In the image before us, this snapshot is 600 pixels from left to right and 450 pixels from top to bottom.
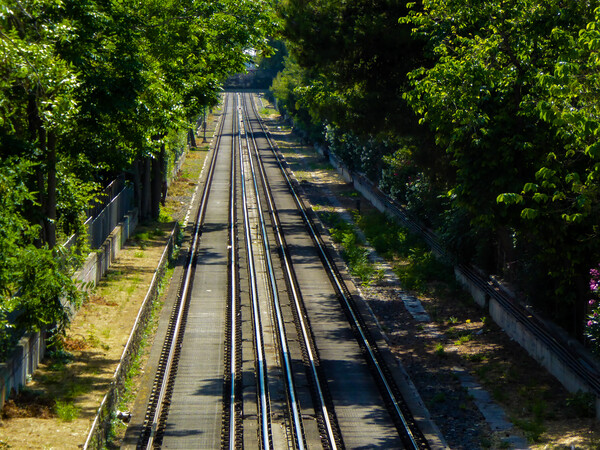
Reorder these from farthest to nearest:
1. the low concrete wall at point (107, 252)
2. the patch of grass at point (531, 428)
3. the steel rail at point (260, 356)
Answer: the low concrete wall at point (107, 252), the steel rail at point (260, 356), the patch of grass at point (531, 428)

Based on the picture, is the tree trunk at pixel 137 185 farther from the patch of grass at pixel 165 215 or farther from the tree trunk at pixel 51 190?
the tree trunk at pixel 51 190

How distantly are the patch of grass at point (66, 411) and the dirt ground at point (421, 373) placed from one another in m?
0.02

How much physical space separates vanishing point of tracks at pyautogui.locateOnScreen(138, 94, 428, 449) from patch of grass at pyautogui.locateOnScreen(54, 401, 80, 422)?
1.35 m

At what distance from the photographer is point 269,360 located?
1831 centimetres

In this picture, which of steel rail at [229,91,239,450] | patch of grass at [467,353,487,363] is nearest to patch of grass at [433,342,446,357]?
patch of grass at [467,353,487,363]

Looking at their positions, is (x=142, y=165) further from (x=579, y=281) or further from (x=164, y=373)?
(x=579, y=281)

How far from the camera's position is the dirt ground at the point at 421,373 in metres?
13.8

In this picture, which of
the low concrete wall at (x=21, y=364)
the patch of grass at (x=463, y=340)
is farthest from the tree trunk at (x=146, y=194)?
the patch of grass at (x=463, y=340)

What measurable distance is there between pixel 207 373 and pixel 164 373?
3.10ft

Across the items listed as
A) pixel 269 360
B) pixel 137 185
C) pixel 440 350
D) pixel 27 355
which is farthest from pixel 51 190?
pixel 137 185

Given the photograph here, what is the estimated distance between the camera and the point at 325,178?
186 feet

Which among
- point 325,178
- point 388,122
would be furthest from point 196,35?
point 325,178

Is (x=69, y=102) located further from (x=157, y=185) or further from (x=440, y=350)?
(x=157, y=185)

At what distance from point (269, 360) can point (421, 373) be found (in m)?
3.50
